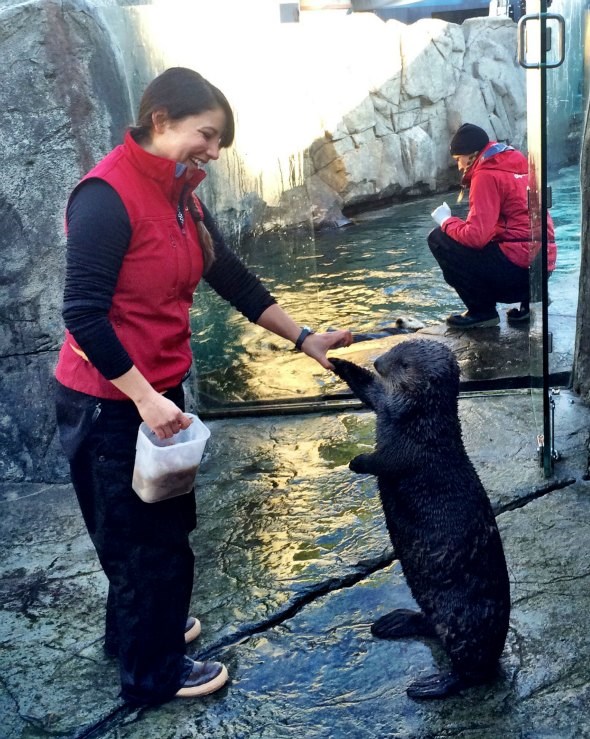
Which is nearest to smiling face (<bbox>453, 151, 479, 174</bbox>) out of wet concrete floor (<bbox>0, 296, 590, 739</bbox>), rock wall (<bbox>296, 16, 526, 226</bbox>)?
wet concrete floor (<bbox>0, 296, 590, 739</bbox>)

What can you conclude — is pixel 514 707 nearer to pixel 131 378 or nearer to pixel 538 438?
pixel 131 378

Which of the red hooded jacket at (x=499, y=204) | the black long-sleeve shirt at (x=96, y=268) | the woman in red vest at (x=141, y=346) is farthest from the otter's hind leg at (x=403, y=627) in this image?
the red hooded jacket at (x=499, y=204)

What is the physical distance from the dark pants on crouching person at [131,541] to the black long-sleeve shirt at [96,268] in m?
0.25

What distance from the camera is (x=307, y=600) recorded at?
2.86 metres

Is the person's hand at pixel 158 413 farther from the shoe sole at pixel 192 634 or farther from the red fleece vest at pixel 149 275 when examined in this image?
the shoe sole at pixel 192 634

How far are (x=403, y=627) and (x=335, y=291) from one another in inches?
190

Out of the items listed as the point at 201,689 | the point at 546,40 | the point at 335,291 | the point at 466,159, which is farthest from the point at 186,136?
the point at 335,291

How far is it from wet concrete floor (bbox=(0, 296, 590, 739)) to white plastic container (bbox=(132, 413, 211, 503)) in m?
0.69

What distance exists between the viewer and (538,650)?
250cm

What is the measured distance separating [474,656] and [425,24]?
12.9 m

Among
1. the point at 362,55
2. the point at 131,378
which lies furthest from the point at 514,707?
the point at 362,55

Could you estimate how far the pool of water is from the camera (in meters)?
4.82

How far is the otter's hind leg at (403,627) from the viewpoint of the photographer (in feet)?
8.54

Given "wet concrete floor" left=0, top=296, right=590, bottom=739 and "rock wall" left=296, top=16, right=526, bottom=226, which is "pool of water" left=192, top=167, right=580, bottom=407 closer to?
"wet concrete floor" left=0, top=296, right=590, bottom=739
